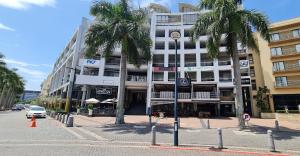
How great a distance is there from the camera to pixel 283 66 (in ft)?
107

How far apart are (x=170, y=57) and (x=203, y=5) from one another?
2018cm

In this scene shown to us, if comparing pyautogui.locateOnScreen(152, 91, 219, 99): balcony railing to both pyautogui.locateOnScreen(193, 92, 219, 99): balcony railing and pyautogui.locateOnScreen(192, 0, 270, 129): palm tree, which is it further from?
pyautogui.locateOnScreen(192, 0, 270, 129): palm tree

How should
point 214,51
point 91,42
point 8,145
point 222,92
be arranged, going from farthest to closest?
point 222,92
point 91,42
point 214,51
point 8,145

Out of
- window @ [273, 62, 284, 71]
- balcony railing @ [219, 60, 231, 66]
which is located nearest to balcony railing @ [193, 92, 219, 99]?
balcony railing @ [219, 60, 231, 66]

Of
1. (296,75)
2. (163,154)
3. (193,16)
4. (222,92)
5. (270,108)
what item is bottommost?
(163,154)

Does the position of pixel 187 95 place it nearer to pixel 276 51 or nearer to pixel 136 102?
pixel 136 102

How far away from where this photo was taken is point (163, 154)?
8414 millimetres

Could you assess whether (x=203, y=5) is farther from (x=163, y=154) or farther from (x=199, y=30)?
(x=163, y=154)

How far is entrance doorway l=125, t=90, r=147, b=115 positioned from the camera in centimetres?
3508

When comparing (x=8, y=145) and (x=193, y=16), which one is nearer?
(x=8, y=145)

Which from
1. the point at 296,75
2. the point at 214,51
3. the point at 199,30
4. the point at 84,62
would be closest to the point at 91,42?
the point at 199,30

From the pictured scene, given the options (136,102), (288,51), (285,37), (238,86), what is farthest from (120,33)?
(285,37)

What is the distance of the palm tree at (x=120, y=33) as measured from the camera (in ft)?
62.2

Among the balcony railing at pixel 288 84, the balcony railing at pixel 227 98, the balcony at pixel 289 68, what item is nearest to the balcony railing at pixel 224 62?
the balcony railing at pixel 227 98
